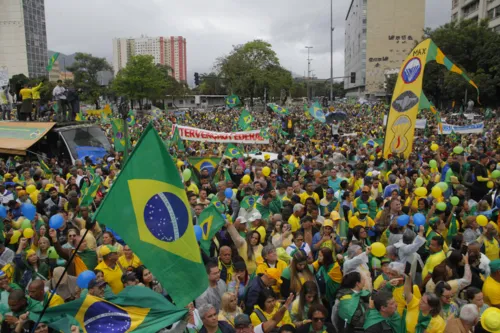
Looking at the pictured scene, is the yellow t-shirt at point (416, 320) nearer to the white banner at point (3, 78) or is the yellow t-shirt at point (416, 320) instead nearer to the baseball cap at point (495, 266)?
the baseball cap at point (495, 266)

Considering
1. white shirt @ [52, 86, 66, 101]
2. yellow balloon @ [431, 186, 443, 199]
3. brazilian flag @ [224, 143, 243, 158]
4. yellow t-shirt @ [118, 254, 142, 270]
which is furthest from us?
white shirt @ [52, 86, 66, 101]

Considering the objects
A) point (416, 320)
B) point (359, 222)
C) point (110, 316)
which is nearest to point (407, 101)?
point (359, 222)

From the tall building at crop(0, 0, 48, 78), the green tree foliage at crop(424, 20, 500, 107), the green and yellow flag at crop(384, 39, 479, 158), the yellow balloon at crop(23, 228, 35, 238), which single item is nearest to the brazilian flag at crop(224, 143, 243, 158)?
the green and yellow flag at crop(384, 39, 479, 158)

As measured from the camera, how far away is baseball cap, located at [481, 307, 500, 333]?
3.59m

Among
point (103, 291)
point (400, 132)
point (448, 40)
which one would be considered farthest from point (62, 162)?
point (448, 40)

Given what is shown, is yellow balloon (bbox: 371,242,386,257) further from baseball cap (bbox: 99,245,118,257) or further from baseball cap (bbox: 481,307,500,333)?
baseball cap (bbox: 99,245,118,257)

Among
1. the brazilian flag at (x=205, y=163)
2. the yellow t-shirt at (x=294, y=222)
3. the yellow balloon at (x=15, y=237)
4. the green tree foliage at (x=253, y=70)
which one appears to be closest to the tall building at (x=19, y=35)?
the green tree foliage at (x=253, y=70)

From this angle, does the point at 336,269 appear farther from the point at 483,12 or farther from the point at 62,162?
the point at 483,12

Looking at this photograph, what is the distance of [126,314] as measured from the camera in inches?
152

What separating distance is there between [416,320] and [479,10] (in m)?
62.3

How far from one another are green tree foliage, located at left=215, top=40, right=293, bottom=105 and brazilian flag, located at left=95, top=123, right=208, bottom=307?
68015 millimetres

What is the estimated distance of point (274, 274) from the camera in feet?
15.7

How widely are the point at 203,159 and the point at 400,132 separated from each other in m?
5.06

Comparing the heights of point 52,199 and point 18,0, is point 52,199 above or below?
below
